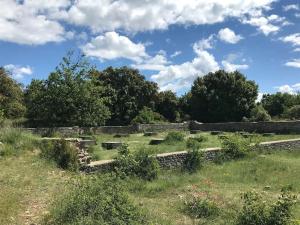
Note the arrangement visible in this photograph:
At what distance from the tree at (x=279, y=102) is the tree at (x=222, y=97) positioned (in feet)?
11.1

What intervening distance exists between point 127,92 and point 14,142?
38.7 metres

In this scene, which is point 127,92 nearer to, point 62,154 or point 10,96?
point 10,96

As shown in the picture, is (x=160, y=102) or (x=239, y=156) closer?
(x=239, y=156)

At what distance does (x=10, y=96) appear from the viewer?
138 feet

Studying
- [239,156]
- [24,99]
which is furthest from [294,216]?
[24,99]

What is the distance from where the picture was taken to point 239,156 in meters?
18.6

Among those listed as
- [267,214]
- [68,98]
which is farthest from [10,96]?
[267,214]

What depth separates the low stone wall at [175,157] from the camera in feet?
47.4

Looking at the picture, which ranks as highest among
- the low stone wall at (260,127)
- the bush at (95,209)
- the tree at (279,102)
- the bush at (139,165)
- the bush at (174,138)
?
the tree at (279,102)

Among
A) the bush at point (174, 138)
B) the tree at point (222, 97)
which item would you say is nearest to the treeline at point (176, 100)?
the tree at point (222, 97)

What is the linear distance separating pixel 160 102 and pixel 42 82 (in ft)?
88.7

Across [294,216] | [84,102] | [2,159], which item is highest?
[84,102]

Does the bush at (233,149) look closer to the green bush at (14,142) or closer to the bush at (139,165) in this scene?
the bush at (139,165)

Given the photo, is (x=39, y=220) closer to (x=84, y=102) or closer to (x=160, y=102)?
(x=84, y=102)
